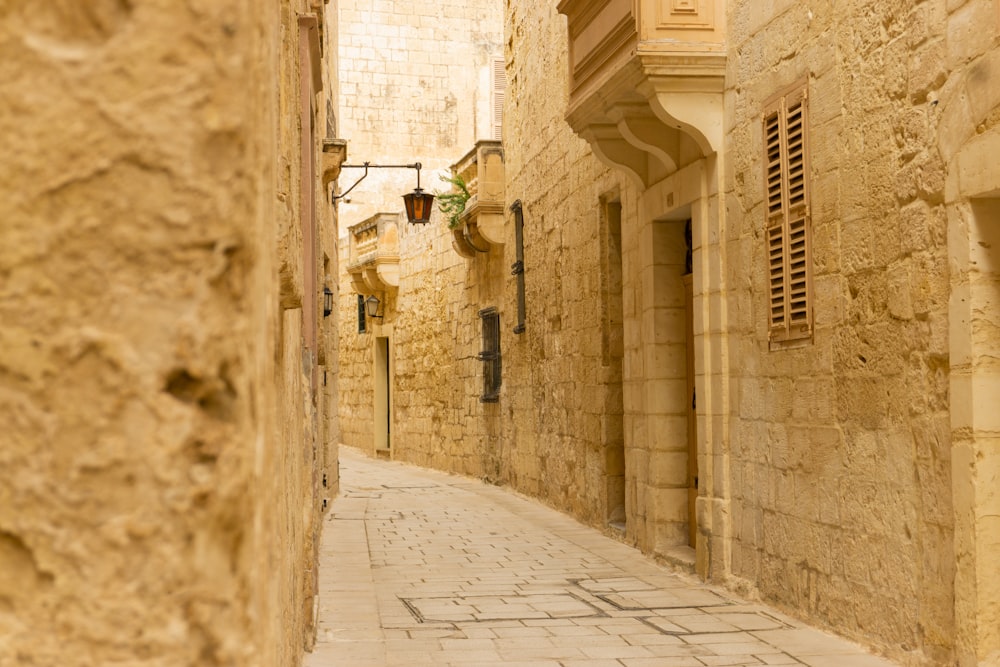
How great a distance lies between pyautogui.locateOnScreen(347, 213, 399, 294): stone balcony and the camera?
73.2 feet

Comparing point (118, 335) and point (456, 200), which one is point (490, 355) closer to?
point (456, 200)

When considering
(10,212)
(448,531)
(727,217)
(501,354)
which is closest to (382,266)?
(501,354)

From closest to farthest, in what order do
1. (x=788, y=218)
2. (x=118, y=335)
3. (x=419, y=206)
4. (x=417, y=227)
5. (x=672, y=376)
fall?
(x=118, y=335) < (x=788, y=218) < (x=672, y=376) < (x=419, y=206) < (x=417, y=227)

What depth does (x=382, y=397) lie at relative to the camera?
2370 centimetres

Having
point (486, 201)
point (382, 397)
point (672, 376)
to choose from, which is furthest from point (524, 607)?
point (382, 397)

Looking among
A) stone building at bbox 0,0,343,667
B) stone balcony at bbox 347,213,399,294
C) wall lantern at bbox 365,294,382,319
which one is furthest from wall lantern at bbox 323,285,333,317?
stone building at bbox 0,0,343,667

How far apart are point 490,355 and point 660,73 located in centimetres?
899

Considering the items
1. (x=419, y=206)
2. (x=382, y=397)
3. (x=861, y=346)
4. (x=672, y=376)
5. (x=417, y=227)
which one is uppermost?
(x=417, y=227)

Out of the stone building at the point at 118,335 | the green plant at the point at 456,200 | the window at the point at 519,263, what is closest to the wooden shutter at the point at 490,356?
the green plant at the point at 456,200

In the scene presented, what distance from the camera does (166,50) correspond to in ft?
3.61

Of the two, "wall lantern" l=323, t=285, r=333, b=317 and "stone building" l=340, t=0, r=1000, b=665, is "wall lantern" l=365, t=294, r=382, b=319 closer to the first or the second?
"stone building" l=340, t=0, r=1000, b=665

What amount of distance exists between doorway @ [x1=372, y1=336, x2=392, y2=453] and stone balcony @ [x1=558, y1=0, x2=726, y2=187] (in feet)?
48.6

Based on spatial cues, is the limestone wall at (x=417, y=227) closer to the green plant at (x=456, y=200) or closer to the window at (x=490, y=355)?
the window at (x=490, y=355)

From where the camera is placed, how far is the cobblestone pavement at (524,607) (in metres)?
5.87
